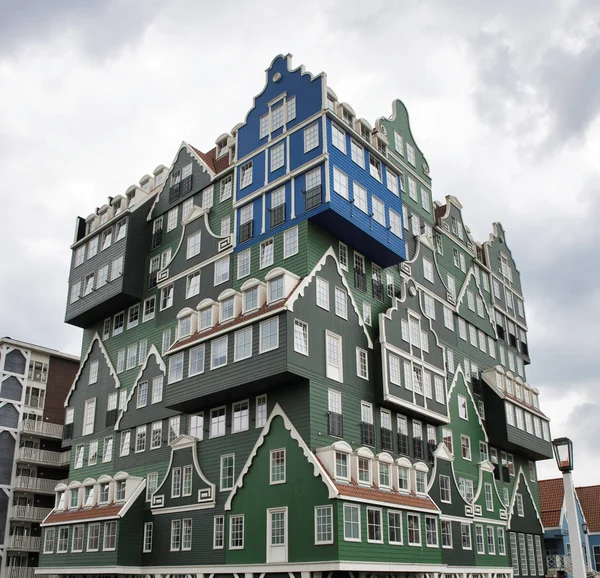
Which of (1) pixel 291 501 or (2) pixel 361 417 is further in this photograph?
(2) pixel 361 417

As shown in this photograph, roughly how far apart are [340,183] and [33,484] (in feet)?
144

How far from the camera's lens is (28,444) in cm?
7062

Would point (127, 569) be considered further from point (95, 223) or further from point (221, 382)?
point (95, 223)

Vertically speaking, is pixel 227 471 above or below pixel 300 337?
below

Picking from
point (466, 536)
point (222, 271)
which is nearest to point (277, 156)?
point (222, 271)

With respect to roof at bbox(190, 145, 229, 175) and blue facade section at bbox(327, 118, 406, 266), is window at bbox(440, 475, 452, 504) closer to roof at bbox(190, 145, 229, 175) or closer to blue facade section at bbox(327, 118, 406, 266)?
blue facade section at bbox(327, 118, 406, 266)

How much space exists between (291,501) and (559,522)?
124 ft

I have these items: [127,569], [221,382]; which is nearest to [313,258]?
[221,382]

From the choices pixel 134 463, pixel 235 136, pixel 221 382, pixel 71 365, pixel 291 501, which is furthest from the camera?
pixel 71 365

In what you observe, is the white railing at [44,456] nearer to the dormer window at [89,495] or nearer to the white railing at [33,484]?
the white railing at [33,484]

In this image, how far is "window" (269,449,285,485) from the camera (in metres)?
40.2

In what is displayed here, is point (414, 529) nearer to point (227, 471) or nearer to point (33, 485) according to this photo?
point (227, 471)

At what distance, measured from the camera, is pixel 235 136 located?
5538cm

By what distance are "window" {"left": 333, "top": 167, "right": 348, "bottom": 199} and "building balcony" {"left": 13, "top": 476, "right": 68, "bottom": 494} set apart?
4251cm
